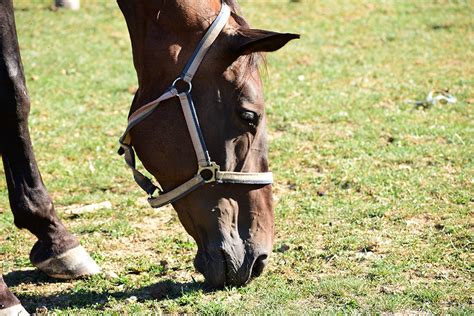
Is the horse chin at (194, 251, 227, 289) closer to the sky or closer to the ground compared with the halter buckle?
closer to the ground

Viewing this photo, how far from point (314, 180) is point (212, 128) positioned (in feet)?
7.98

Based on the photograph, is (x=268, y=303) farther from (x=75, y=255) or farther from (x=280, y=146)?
(x=280, y=146)

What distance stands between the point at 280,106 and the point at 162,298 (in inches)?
165

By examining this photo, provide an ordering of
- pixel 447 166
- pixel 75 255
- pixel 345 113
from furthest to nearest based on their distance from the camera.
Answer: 1. pixel 345 113
2. pixel 447 166
3. pixel 75 255

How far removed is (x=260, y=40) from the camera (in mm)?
3465

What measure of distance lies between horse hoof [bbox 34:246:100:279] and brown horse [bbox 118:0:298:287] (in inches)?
35.2

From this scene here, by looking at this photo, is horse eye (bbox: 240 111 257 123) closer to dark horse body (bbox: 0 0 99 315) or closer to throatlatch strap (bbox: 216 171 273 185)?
throatlatch strap (bbox: 216 171 273 185)

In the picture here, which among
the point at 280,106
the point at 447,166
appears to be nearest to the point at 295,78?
the point at 280,106

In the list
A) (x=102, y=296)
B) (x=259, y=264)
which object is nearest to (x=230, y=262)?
(x=259, y=264)

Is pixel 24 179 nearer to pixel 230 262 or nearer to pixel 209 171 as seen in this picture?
pixel 209 171

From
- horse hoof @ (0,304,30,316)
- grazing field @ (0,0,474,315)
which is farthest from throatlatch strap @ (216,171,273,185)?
horse hoof @ (0,304,30,316)

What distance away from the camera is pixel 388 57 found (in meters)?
10.1

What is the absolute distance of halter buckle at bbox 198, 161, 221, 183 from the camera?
12.0 feet

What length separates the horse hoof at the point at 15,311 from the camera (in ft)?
12.0
